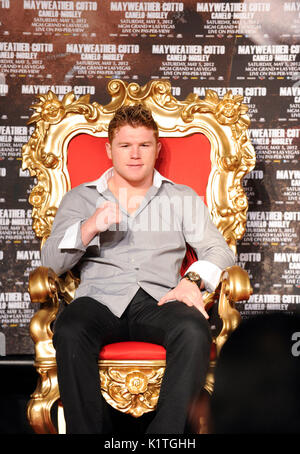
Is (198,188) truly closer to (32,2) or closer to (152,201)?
(152,201)

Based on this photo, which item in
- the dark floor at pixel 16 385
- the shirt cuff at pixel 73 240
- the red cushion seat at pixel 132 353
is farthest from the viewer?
the dark floor at pixel 16 385

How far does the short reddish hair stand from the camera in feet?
7.78

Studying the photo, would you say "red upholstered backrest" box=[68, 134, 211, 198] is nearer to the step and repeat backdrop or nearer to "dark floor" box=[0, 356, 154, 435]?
the step and repeat backdrop

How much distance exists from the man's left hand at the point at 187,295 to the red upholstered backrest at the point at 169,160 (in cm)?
65

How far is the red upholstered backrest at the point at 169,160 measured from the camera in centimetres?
267

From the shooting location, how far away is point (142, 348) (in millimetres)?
2023

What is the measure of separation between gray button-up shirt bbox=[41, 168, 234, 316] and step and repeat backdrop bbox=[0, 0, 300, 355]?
103cm

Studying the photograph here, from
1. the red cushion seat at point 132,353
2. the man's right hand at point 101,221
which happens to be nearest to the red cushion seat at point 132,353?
the red cushion seat at point 132,353

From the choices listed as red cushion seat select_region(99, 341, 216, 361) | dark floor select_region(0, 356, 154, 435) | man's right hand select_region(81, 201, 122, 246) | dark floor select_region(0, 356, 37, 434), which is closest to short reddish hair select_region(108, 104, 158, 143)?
man's right hand select_region(81, 201, 122, 246)

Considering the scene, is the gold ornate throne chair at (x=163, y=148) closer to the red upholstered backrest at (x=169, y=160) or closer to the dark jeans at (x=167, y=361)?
the red upholstered backrest at (x=169, y=160)

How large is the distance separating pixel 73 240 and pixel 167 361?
2.07 feet

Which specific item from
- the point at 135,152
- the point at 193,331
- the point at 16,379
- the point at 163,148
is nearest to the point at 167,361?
the point at 193,331

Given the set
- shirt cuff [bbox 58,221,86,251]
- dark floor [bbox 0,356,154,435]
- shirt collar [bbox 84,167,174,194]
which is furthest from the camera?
dark floor [bbox 0,356,154,435]

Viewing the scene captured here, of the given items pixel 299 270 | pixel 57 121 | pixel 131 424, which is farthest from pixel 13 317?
pixel 299 270
